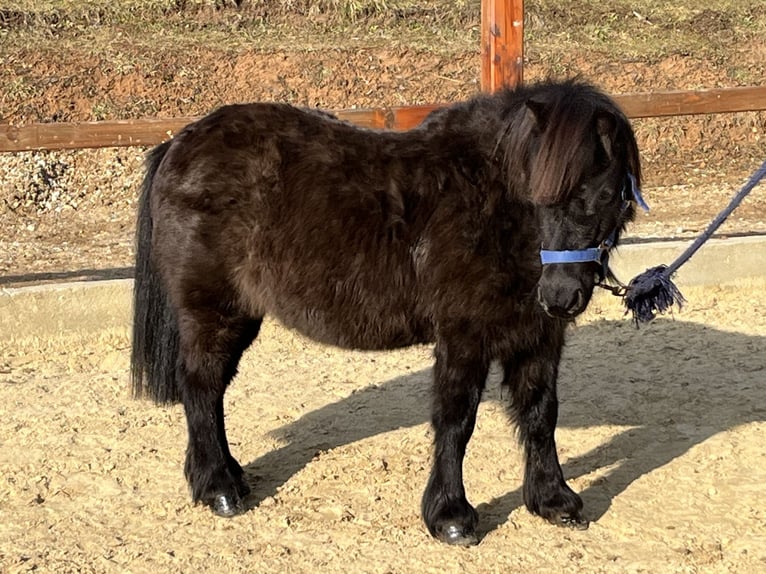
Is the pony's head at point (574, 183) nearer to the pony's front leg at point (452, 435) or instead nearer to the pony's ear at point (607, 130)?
the pony's ear at point (607, 130)

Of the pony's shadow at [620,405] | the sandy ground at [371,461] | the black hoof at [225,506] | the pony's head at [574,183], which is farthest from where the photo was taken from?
the pony's shadow at [620,405]

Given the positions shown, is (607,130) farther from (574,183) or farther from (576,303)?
(576,303)

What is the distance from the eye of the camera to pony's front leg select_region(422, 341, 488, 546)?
4.00 metres

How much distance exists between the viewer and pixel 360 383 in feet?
19.5

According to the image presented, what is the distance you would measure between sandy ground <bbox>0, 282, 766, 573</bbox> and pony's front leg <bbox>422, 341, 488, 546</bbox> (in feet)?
0.30

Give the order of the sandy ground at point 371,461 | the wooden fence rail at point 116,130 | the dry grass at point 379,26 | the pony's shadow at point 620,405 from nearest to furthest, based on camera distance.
A: the sandy ground at point 371,461 < the pony's shadow at point 620,405 < the wooden fence rail at point 116,130 < the dry grass at point 379,26

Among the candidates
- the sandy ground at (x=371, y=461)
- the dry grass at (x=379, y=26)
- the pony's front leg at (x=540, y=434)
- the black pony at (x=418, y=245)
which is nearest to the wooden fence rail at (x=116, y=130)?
the sandy ground at (x=371, y=461)

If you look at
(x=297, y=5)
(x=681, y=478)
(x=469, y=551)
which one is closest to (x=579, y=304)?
(x=469, y=551)

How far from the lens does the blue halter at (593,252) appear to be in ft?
11.9

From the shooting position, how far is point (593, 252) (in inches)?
144

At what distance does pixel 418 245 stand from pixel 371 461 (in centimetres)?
130

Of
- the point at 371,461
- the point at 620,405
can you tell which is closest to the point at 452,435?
the point at 371,461

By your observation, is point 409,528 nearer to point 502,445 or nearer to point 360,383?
point 502,445

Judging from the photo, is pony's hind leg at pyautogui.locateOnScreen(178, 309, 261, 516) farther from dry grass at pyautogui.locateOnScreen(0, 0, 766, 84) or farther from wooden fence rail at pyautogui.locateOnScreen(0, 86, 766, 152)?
A: dry grass at pyautogui.locateOnScreen(0, 0, 766, 84)
